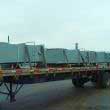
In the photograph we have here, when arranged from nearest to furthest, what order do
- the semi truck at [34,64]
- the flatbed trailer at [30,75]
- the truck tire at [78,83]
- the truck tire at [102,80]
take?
the flatbed trailer at [30,75]
the semi truck at [34,64]
the truck tire at [102,80]
the truck tire at [78,83]

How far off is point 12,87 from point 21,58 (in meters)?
1.48

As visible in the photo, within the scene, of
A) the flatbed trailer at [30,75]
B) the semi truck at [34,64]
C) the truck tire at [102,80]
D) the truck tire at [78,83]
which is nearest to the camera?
the flatbed trailer at [30,75]

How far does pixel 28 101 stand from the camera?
19.5 m

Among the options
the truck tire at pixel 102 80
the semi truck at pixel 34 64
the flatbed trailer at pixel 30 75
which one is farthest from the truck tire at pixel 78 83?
the flatbed trailer at pixel 30 75

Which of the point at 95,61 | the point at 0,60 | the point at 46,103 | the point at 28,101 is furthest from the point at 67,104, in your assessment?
the point at 95,61

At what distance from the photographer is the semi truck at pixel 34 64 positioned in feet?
46.3

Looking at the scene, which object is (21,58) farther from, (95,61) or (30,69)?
(95,61)

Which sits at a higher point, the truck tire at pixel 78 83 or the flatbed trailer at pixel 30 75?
the flatbed trailer at pixel 30 75

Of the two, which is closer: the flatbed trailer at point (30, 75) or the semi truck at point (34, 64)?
the flatbed trailer at point (30, 75)

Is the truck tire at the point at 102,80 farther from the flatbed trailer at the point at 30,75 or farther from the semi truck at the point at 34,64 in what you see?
the flatbed trailer at the point at 30,75

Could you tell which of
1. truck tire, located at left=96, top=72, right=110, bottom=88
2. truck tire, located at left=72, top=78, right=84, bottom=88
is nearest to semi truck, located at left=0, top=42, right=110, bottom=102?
truck tire, located at left=96, top=72, right=110, bottom=88

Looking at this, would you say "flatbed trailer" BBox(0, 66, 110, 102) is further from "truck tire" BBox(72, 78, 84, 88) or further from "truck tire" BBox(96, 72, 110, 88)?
"truck tire" BBox(72, 78, 84, 88)

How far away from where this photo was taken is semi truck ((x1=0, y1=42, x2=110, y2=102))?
1410 centimetres

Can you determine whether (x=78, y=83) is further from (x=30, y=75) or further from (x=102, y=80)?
(x=30, y=75)
